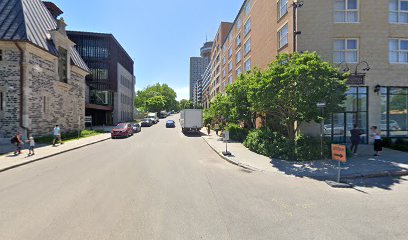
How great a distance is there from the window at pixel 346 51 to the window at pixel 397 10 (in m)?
3.55

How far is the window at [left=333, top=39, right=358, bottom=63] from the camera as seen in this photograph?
16.6 metres

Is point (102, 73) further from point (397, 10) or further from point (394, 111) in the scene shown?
point (394, 111)

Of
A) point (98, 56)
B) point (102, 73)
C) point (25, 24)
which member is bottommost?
point (25, 24)

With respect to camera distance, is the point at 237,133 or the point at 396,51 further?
the point at 237,133

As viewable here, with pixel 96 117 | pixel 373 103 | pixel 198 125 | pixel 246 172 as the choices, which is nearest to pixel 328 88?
pixel 246 172

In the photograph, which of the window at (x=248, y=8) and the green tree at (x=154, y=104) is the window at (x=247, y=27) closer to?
the window at (x=248, y=8)

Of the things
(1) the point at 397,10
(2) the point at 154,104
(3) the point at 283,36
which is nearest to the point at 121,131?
(3) the point at 283,36

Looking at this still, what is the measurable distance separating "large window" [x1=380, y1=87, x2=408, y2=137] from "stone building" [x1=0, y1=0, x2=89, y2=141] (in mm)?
28692

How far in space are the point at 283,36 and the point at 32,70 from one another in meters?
21.8

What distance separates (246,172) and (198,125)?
20.9 metres

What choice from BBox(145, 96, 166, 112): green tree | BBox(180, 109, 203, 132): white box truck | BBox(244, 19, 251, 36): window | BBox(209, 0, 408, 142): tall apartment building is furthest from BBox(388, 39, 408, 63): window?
BBox(145, 96, 166, 112): green tree

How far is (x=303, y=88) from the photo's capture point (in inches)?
443

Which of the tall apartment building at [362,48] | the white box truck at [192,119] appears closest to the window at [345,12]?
the tall apartment building at [362,48]

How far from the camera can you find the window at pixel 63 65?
2381 centimetres
